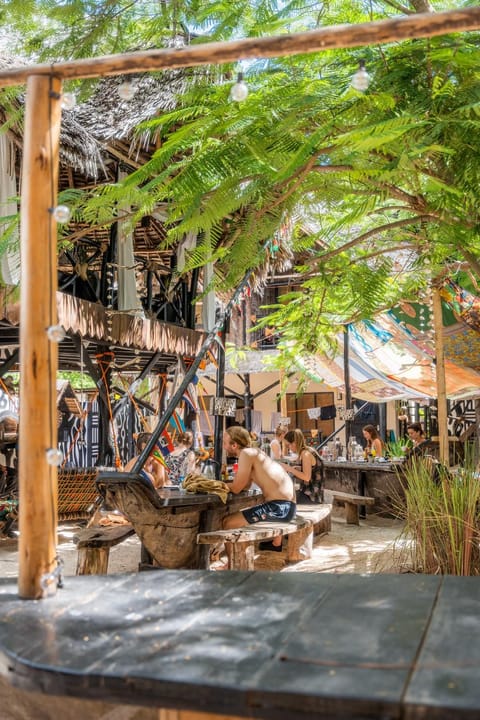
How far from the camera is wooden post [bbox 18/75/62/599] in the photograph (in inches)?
95.6

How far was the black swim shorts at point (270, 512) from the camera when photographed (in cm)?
669

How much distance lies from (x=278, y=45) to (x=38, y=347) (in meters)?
1.29

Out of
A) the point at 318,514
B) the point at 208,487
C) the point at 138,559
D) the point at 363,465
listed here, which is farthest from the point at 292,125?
the point at 363,465

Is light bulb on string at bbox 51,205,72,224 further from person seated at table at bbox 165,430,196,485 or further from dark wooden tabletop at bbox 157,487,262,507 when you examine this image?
person seated at table at bbox 165,430,196,485

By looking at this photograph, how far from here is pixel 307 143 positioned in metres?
2.91

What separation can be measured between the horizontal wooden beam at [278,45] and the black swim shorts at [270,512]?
15.8 ft

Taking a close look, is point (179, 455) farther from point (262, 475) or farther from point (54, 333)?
point (54, 333)

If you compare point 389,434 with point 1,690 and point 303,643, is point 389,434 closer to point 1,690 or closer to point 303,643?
point 1,690

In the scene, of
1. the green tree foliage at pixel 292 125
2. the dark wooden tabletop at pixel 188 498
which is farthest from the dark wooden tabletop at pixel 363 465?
the green tree foliage at pixel 292 125

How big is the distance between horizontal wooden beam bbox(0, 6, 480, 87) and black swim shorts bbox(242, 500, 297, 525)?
482 cm

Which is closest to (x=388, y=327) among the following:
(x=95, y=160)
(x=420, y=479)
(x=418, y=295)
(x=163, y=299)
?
(x=418, y=295)

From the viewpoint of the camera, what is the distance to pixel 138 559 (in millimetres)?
8047

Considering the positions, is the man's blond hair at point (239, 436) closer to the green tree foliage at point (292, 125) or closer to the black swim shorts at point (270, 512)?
the black swim shorts at point (270, 512)

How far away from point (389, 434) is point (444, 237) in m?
14.9
